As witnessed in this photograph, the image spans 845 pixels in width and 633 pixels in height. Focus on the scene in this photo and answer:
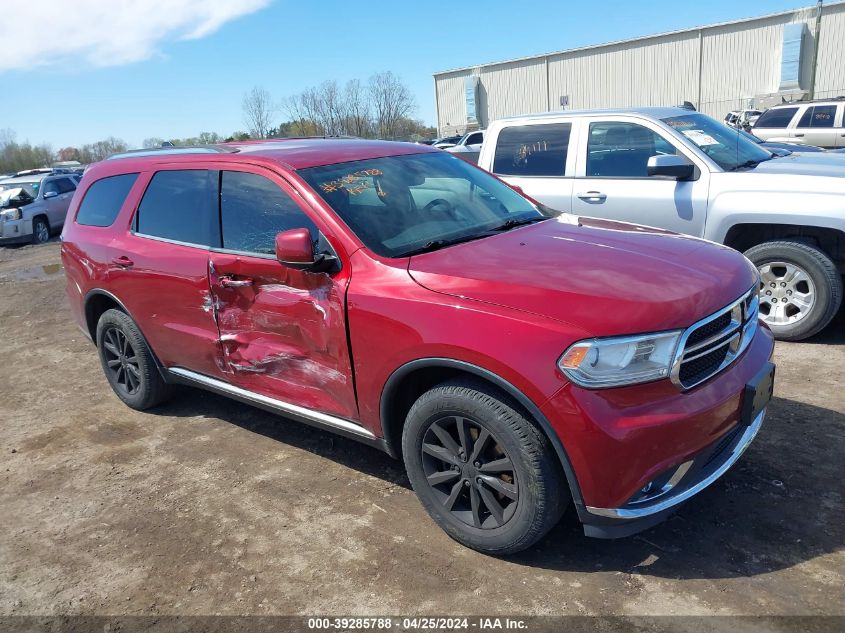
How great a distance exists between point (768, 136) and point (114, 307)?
14.7 meters

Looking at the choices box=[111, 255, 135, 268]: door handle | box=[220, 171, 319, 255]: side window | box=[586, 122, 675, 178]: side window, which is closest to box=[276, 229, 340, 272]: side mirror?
box=[220, 171, 319, 255]: side window

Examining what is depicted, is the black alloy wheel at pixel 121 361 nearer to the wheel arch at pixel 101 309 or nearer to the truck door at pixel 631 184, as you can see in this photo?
the wheel arch at pixel 101 309

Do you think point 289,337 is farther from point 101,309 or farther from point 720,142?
point 720,142

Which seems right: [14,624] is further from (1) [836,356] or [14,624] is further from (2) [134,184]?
(1) [836,356]

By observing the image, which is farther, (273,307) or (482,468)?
(273,307)

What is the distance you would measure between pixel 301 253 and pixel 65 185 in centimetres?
1787

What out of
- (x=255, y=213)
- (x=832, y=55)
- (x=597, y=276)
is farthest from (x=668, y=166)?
(x=832, y=55)

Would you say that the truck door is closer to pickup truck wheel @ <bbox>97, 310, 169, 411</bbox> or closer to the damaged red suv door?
the damaged red suv door

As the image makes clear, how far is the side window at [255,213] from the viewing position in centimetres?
358

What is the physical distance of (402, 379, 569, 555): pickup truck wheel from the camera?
2.68m

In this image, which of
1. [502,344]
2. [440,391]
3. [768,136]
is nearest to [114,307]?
[440,391]

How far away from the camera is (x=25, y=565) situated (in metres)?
3.28

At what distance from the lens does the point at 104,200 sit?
5.02 meters

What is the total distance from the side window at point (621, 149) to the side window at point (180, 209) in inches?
145
